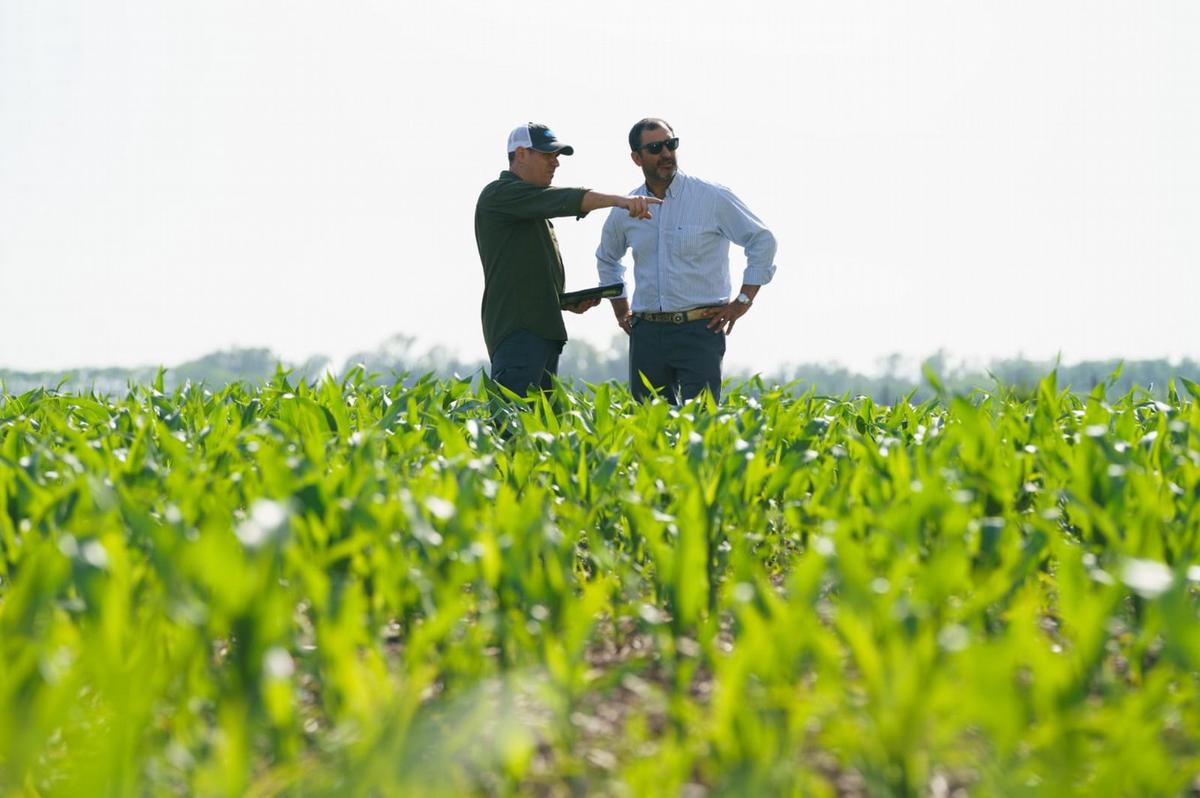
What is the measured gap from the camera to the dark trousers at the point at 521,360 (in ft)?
20.6

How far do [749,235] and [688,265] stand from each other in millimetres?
416

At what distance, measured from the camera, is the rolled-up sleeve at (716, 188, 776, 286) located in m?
6.53

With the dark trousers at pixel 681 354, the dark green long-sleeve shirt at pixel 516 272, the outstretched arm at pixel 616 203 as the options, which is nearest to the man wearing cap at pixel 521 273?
the dark green long-sleeve shirt at pixel 516 272

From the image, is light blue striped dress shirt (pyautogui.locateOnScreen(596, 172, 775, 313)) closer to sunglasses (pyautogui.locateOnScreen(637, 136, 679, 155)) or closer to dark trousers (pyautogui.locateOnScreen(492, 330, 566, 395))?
sunglasses (pyautogui.locateOnScreen(637, 136, 679, 155))

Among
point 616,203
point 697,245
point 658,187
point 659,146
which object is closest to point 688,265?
point 697,245

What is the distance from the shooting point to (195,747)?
215cm

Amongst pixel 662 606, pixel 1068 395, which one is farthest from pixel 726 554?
pixel 1068 395

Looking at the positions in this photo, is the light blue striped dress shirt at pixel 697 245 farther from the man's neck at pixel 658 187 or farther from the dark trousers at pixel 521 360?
the dark trousers at pixel 521 360

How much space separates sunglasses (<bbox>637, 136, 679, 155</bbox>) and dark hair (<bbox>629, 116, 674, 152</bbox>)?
5cm

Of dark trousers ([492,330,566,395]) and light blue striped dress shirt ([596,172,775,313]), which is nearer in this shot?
dark trousers ([492,330,566,395])

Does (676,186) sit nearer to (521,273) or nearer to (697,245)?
(697,245)

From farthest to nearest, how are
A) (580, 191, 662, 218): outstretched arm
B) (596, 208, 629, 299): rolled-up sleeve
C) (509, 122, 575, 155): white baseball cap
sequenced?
(596, 208, 629, 299): rolled-up sleeve, (509, 122, 575, 155): white baseball cap, (580, 191, 662, 218): outstretched arm

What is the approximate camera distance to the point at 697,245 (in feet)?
21.6

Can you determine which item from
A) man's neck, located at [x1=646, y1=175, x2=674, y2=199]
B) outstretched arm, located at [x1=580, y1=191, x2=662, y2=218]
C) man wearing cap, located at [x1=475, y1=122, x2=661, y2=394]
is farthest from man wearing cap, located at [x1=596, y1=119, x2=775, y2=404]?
outstretched arm, located at [x1=580, y1=191, x2=662, y2=218]
